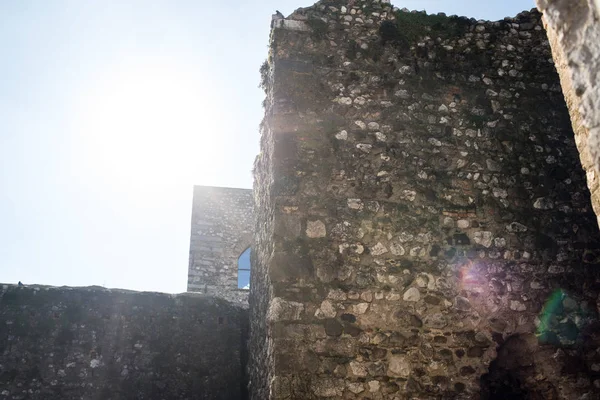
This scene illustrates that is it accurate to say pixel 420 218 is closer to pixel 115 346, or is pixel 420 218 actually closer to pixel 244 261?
pixel 115 346

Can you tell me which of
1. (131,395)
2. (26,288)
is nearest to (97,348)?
(131,395)

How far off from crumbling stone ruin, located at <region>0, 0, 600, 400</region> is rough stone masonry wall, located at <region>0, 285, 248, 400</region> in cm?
3

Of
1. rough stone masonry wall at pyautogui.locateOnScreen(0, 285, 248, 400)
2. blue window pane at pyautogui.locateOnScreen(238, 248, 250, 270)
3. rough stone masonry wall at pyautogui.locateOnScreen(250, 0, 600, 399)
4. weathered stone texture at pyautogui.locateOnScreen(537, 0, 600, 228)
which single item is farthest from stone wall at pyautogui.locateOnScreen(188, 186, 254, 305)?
weathered stone texture at pyautogui.locateOnScreen(537, 0, 600, 228)

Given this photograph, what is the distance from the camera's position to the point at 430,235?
5145 millimetres

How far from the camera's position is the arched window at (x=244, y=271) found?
1402 centimetres

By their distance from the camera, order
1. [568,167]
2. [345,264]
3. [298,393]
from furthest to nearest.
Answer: [568,167]
[345,264]
[298,393]

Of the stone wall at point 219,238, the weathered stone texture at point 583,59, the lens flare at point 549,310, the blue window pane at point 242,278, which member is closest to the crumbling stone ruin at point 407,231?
the lens flare at point 549,310

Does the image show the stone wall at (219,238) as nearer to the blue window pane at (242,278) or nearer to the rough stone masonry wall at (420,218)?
the blue window pane at (242,278)

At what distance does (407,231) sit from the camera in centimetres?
512

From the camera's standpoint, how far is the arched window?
14.0m

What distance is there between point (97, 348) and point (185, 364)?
1128 millimetres

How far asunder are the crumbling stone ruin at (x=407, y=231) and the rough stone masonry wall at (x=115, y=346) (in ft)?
0.10

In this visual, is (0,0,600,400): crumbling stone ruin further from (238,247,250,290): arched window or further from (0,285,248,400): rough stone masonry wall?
(238,247,250,290): arched window

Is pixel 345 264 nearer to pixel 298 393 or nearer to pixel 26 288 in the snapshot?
pixel 298 393
